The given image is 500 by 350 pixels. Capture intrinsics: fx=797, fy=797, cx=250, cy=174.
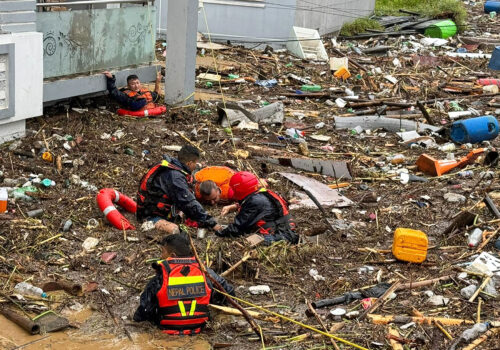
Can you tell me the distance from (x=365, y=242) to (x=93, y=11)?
6.00 m

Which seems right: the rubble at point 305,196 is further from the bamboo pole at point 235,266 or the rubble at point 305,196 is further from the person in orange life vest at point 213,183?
the person in orange life vest at point 213,183

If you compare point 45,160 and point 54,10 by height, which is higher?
point 54,10

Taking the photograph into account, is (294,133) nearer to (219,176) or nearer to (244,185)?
(219,176)

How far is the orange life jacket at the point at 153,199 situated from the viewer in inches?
355

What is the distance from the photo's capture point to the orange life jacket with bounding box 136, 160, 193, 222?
355 inches

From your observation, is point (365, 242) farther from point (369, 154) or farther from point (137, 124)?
point (137, 124)

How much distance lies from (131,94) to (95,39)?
3.37ft

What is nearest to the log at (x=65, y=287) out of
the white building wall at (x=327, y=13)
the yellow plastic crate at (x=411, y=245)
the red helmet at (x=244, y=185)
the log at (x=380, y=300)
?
the red helmet at (x=244, y=185)

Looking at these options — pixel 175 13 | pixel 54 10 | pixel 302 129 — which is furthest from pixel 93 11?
pixel 302 129

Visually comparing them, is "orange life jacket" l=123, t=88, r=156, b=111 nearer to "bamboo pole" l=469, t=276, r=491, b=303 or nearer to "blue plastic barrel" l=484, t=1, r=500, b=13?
"bamboo pole" l=469, t=276, r=491, b=303

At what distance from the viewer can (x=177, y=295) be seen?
6453 millimetres

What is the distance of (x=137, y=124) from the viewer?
12539mm

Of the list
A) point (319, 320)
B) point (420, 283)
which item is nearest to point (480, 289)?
point (420, 283)

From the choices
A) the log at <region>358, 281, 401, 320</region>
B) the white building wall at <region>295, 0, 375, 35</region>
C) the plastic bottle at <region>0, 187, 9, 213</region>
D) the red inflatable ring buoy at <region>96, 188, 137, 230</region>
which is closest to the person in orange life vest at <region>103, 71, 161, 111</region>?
the red inflatable ring buoy at <region>96, 188, 137, 230</region>
